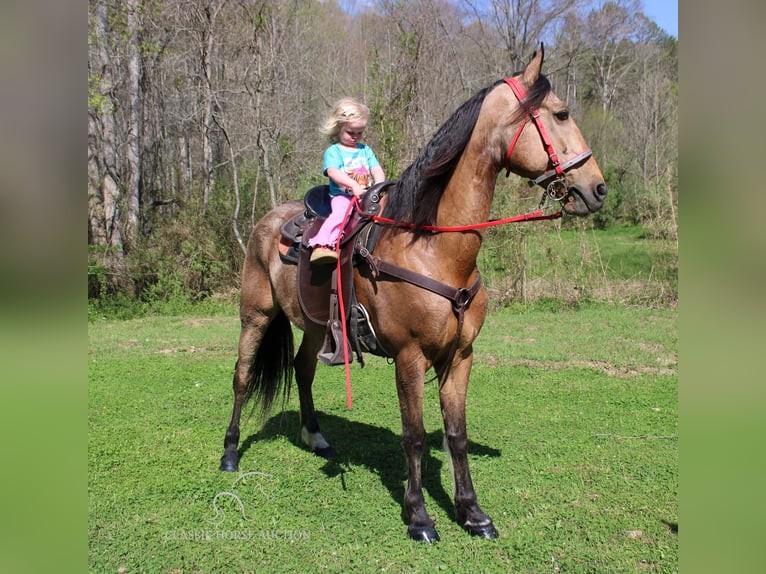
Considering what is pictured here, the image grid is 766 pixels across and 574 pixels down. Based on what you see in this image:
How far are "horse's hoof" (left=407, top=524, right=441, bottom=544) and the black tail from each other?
6.82 feet

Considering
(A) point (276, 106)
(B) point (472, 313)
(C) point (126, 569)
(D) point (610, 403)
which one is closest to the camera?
(C) point (126, 569)

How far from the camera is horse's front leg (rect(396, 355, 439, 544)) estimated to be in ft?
11.2

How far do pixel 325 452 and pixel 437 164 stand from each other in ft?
9.32

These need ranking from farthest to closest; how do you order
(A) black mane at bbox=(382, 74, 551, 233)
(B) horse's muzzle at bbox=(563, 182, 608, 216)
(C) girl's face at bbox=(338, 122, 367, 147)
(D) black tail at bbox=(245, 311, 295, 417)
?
(D) black tail at bbox=(245, 311, 295, 417) < (C) girl's face at bbox=(338, 122, 367, 147) < (A) black mane at bbox=(382, 74, 551, 233) < (B) horse's muzzle at bbox=(563, 182, 608, 216)

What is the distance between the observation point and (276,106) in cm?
1290

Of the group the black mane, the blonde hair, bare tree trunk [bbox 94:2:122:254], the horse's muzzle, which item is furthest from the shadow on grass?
bare tree trunk [bbox 94:2:122:254]

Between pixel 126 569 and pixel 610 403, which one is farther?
pixel 610 403

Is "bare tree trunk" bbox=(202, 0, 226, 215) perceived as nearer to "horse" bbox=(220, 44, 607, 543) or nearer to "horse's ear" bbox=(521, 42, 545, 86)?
"horse" bbox=(220, 44, 607, 543)

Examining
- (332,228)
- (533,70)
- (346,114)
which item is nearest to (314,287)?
(332,228)

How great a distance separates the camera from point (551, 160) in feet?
9.69

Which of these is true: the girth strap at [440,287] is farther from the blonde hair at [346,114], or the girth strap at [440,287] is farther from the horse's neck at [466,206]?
the blonde hair at [346,114]
